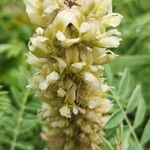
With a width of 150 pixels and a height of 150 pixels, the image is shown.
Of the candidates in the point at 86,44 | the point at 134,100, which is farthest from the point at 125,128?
the point at 86,44

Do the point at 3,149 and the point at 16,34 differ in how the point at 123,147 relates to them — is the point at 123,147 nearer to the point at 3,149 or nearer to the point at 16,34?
the point at 3,149

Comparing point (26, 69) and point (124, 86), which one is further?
point (26, 69)

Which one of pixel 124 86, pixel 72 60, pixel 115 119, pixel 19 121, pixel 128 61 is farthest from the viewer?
pixel 128 61

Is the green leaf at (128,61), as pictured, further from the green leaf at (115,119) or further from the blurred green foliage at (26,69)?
the green leaf at (115,119)

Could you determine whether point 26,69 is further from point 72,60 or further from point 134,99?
point 72,60

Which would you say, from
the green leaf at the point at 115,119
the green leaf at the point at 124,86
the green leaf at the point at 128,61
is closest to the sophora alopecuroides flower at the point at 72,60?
the green leaf at the point at 115,119

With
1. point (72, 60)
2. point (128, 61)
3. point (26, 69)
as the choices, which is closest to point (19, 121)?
point (26, 69)

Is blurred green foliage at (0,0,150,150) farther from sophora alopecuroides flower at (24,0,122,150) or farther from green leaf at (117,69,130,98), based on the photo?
sophora alopecuroides flower at (24,0,122,150)
